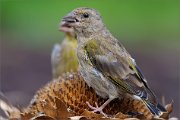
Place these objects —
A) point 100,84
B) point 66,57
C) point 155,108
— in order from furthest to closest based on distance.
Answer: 1. point 66,57
2. point 100,84
3. point 155,108

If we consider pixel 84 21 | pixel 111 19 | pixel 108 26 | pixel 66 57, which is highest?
pixel 84 21

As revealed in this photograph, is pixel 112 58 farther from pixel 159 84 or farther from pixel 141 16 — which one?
pixel 141 16

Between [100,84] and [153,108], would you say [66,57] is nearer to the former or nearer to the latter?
[100,84]

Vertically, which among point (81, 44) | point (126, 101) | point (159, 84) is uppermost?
point (81, 44)

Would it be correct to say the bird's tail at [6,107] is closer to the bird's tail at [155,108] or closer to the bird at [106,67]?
the bird at [106,67]

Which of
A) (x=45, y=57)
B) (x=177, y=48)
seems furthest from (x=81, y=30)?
(x=177, y=48)

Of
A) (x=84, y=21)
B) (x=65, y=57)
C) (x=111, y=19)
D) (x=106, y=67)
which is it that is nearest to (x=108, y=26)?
(x=111, y=19)
